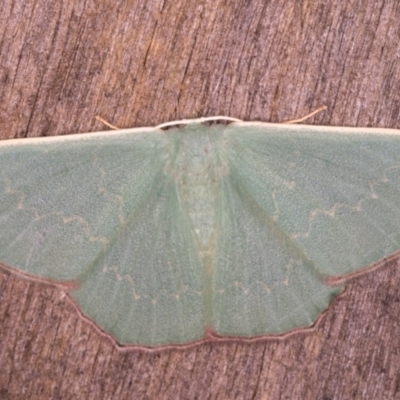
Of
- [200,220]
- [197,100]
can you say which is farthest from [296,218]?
[197,100]

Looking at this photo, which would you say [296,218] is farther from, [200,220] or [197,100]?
[197,100]

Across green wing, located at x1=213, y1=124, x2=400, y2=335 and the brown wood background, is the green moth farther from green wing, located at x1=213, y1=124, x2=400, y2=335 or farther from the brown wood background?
the brown wood background

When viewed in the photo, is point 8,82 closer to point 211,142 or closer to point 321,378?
point 211,142

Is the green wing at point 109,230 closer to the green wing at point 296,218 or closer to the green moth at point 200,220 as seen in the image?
the green moth at point 200,220

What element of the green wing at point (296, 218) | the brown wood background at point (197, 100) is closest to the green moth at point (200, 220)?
the green wing at point (296, 218)

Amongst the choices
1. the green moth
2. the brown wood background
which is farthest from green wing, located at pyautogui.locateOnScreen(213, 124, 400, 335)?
the brown wood background

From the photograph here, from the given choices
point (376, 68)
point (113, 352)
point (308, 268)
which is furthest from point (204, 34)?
point (113, 352)

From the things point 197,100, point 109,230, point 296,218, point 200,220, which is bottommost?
point 109,230
